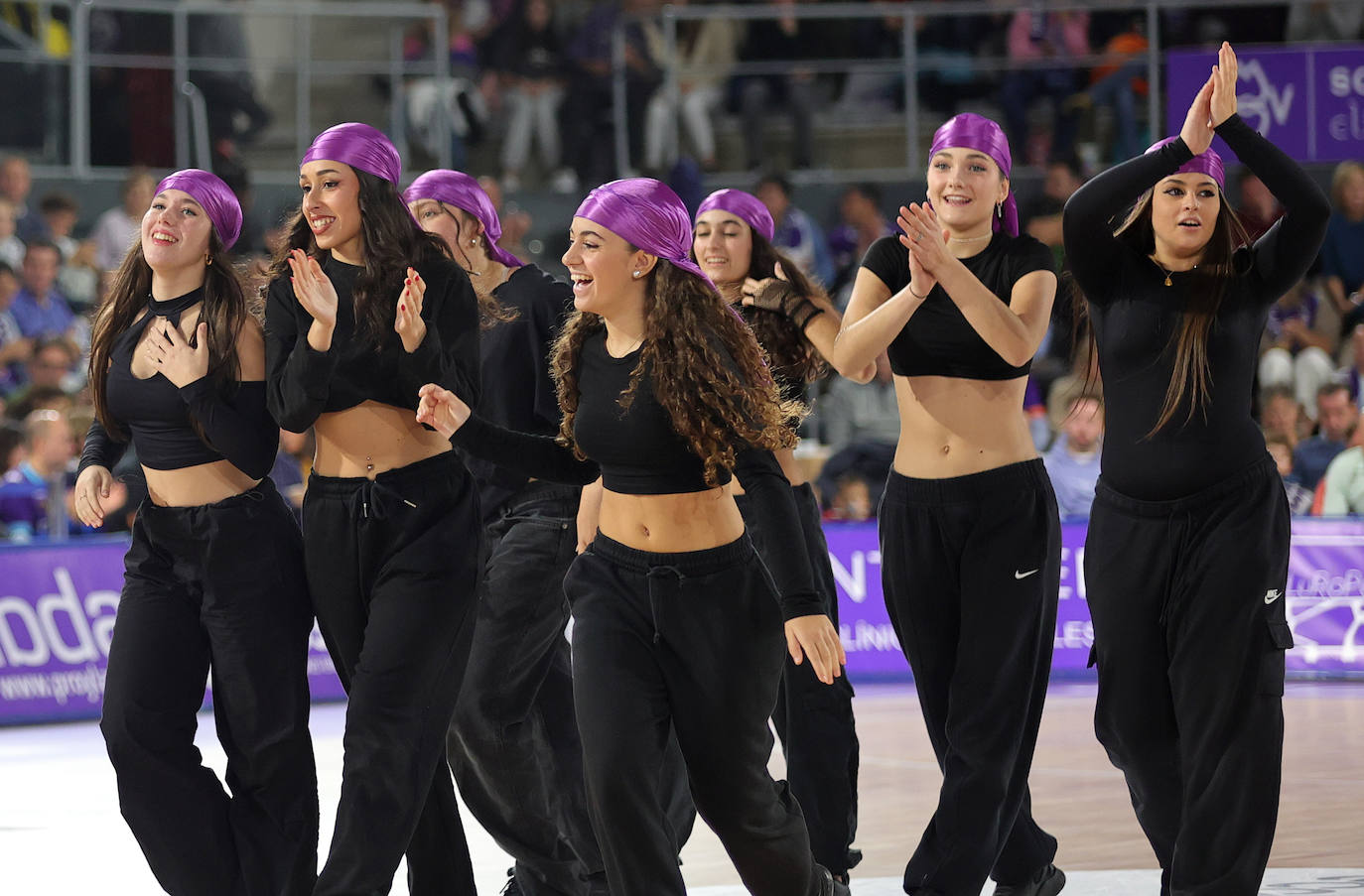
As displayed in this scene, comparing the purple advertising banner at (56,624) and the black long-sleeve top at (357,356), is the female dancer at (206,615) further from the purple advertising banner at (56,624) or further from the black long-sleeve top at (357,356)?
the purple advertising banner at (56,624)

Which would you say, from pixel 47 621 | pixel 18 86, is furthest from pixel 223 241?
pixel 18 86

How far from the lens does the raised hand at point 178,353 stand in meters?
5.08

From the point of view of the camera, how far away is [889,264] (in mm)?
5602

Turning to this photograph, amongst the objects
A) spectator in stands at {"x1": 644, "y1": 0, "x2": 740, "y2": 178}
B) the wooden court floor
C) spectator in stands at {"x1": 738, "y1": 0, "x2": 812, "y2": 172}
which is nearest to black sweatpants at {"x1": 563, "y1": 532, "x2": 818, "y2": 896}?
the wooden court floor

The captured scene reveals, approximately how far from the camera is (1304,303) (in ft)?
46.6

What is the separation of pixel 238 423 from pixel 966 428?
201 centimetres

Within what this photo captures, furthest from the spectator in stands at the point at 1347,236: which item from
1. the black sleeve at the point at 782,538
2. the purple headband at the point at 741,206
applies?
the black sleeve at the point at 782,538

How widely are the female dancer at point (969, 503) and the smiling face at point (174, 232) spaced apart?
5.93ft

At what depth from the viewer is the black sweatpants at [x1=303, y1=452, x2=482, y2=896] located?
194 inches

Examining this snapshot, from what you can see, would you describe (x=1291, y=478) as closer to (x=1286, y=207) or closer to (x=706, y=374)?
(x=1286, y=207)

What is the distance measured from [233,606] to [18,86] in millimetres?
9249

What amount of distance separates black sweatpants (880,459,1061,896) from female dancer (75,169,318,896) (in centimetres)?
168

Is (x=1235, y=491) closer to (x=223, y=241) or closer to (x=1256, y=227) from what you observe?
(x=1256, y=227)

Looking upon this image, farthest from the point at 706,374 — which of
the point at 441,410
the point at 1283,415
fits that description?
the point at 1283,415
